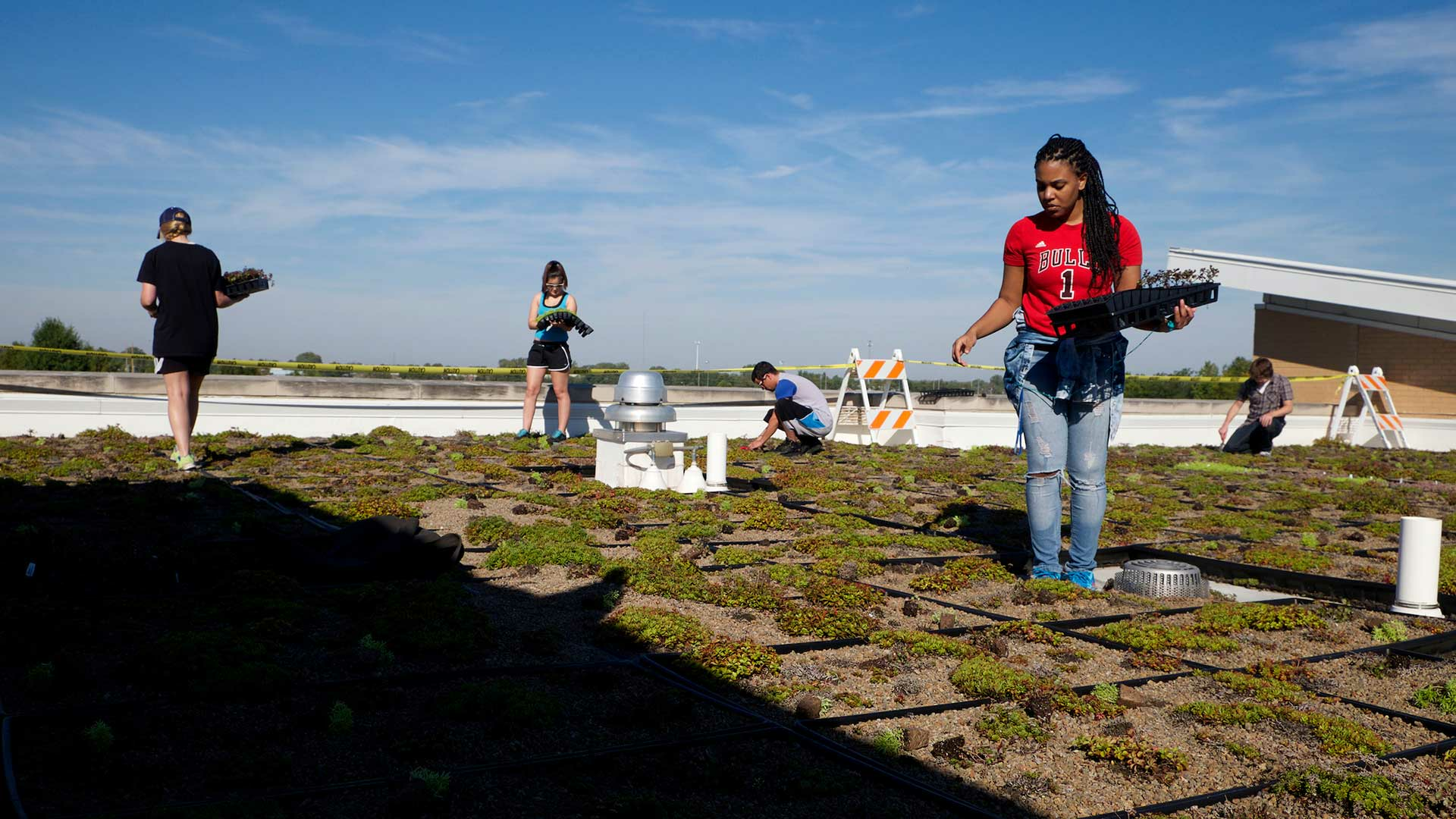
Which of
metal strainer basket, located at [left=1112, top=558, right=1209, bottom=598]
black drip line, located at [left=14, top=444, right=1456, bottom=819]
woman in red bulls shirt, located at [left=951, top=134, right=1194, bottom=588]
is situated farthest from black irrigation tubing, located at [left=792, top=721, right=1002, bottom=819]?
metal strainer basket, located at [left=1112, top=558, right=1209, bottom=598]

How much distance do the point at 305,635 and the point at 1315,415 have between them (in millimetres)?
21010

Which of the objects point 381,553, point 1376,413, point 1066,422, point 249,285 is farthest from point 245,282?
point 1376,413

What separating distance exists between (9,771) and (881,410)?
12.8 meters

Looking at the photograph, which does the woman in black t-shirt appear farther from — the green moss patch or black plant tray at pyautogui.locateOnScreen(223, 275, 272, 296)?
the green moss patch

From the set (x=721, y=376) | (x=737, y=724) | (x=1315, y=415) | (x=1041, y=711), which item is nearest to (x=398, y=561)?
(x=737, y=724)

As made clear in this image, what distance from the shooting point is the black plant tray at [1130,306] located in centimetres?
437

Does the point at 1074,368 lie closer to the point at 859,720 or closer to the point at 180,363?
the point at 859,720

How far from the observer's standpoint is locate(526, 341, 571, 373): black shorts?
1157 cm

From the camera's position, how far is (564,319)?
11.4m

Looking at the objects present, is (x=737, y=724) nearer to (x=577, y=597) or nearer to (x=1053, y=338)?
(x=577, y=597)

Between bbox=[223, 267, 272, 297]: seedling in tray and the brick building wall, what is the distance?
62.5ft

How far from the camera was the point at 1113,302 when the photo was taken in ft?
14.4

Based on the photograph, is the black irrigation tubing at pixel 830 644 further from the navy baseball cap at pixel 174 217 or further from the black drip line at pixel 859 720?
the navy baseball cap at pixel 174 217

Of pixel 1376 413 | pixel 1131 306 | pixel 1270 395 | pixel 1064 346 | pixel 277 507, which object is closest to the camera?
pixel 1131 306
